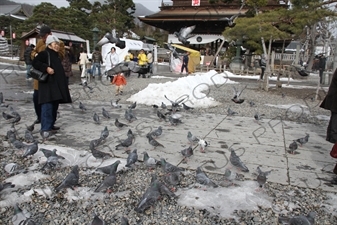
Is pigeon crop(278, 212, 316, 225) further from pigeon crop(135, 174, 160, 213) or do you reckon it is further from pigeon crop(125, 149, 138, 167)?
pigeon crop(125, 149, 138, 167)

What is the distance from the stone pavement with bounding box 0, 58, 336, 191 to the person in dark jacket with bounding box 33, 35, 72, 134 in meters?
0.36

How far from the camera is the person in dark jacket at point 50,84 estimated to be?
4.60 metres

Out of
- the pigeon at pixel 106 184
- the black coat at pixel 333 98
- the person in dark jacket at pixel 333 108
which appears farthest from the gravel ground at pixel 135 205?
the black coat at pixel 333 98

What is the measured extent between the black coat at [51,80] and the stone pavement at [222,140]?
642 mm

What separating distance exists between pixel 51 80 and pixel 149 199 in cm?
286

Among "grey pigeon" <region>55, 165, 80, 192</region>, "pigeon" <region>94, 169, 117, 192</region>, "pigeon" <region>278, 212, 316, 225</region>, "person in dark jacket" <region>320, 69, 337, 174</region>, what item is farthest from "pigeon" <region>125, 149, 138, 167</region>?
"person in dark jacket" <region>320, 69, 337, 174</region>

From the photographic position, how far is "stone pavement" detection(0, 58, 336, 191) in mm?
3771

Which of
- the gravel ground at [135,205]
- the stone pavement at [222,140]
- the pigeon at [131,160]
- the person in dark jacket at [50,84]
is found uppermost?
the person in dark jacket at [50,84]

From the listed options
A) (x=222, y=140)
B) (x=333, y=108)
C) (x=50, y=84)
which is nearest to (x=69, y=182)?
(x=50, y=84)

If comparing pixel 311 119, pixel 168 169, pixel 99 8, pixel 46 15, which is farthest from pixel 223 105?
pixel 99 8

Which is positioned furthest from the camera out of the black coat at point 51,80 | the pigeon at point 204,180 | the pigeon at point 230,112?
the pigeon at point 230,112

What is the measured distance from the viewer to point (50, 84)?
4.66m

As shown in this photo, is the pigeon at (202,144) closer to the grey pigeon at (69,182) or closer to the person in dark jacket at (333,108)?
the person in dark jacket at (333,108)

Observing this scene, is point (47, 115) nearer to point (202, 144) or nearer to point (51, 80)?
point (51, 80)
